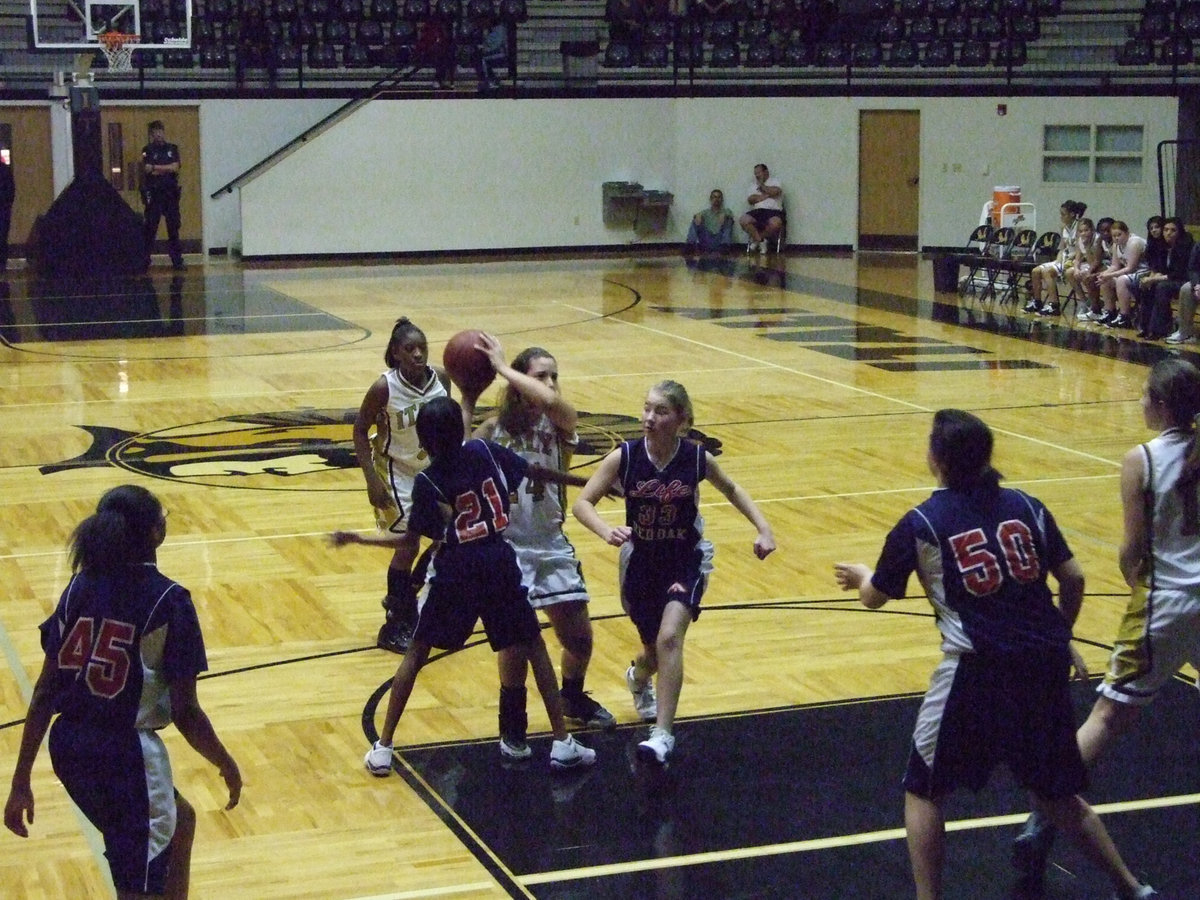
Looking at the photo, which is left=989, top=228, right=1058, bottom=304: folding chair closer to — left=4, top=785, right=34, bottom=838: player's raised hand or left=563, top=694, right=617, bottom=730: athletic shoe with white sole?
left=563, top=694, right=617, bottom=730: athletic shoe with white sole

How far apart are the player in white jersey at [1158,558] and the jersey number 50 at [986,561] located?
0.72 meters

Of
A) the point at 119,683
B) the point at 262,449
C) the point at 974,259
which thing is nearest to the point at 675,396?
the point at 119,683

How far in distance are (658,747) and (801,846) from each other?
0.68 meters

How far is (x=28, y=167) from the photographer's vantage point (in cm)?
2564

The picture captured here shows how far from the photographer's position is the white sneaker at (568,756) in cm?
560

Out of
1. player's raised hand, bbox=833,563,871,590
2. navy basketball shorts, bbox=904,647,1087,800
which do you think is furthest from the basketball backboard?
navy basketball shorts, bbox=904,647,1087,800

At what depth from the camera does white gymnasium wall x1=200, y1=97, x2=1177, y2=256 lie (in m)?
26.0

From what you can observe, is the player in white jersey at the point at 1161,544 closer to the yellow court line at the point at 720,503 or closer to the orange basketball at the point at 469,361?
the orange basketball at the point at 469,361

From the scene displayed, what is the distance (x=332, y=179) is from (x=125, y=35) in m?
4.56

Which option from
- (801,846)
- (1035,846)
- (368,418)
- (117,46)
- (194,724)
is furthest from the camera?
(117,46)

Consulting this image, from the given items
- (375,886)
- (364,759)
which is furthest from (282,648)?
(375,886)

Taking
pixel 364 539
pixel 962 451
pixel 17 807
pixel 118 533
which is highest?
pixel 962 451

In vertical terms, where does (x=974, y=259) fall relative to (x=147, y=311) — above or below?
above

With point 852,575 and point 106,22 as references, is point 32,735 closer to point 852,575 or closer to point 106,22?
point 852,575
